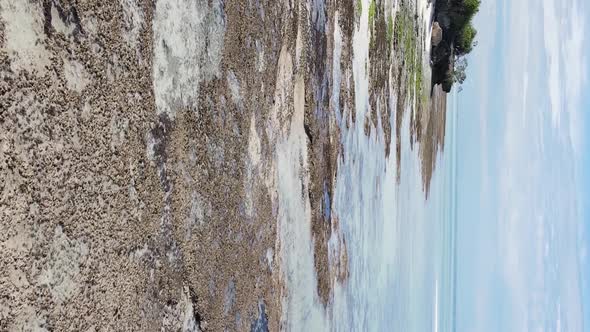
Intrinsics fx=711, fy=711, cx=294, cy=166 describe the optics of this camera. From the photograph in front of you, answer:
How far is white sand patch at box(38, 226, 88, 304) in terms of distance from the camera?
179cm

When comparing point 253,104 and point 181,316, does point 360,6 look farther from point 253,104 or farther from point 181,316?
point 181,316

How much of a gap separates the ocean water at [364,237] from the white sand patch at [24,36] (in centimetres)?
230

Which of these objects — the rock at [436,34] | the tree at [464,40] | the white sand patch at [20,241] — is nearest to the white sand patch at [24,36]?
the white sand patch at [20,241]

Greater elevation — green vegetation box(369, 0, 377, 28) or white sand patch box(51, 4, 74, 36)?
green vegetation box(369, 0, 377, 28)

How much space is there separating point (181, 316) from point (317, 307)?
2.40m

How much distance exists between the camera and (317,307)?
4891 mm

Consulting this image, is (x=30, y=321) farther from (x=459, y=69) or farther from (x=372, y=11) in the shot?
(x=459, y=69)

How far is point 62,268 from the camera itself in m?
1.84

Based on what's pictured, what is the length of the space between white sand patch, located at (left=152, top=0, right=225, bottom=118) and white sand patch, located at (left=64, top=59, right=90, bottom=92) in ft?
1.55

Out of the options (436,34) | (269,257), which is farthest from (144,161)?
(436,34)

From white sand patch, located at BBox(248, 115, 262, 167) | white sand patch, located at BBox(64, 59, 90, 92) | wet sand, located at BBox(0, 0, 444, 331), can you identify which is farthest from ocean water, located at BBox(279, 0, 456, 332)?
white sand patch, located at BBox(64, 59, 90, 92)

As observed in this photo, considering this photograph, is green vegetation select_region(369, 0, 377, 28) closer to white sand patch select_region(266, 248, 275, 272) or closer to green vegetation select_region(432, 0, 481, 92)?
white sand patch select_region(266, 248, 275, 272)

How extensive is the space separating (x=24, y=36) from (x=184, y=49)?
1.01m

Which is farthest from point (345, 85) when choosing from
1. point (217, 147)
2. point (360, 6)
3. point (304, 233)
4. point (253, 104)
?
point (217, 147)
